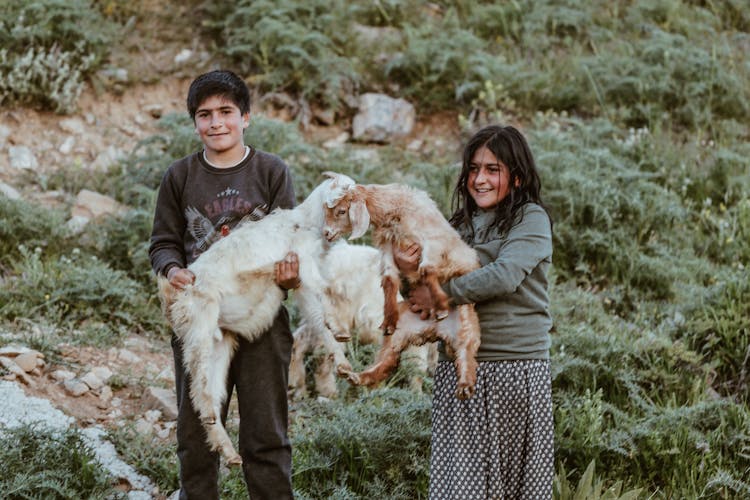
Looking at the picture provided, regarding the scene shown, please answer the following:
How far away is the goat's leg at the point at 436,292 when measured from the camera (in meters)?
3.15

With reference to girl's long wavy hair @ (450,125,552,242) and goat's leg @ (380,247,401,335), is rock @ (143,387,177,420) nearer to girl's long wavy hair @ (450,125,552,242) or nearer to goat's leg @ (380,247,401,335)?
goat's leg @ (380,247,401,335)

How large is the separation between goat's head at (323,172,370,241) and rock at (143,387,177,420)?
2.37 metres

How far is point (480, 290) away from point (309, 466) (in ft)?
6.17

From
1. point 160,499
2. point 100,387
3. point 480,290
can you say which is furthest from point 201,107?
point 100,387

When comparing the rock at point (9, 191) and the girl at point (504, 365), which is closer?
the girl at point (504, 365)

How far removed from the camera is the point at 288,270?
3.34 metres

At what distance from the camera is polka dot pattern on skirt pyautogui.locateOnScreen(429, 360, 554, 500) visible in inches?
129

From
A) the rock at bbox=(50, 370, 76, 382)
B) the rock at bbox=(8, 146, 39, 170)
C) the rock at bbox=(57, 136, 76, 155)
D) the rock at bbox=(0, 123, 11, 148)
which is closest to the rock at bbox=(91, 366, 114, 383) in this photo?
the rock at bbox=(50, 370, 76, 382)

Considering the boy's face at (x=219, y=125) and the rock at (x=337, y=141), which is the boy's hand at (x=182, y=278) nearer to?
the boy's face at (x=219, y=125)

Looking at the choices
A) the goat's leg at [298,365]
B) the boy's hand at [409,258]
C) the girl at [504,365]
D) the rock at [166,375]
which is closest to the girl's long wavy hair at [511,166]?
the girl at [504,365]

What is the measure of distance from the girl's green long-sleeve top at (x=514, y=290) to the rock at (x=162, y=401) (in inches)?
102

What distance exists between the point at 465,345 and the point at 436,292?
10.2 inches

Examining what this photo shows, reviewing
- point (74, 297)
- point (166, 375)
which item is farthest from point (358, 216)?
point (74, 297)

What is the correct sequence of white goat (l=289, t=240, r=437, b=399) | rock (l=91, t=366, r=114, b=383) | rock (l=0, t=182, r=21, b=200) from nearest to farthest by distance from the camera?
rock (l=91, t=366, r=114, b=383) → white goat (l=289, t=240, r=437, b=399) → rock (l=0, t=182, r=21, b=200)
